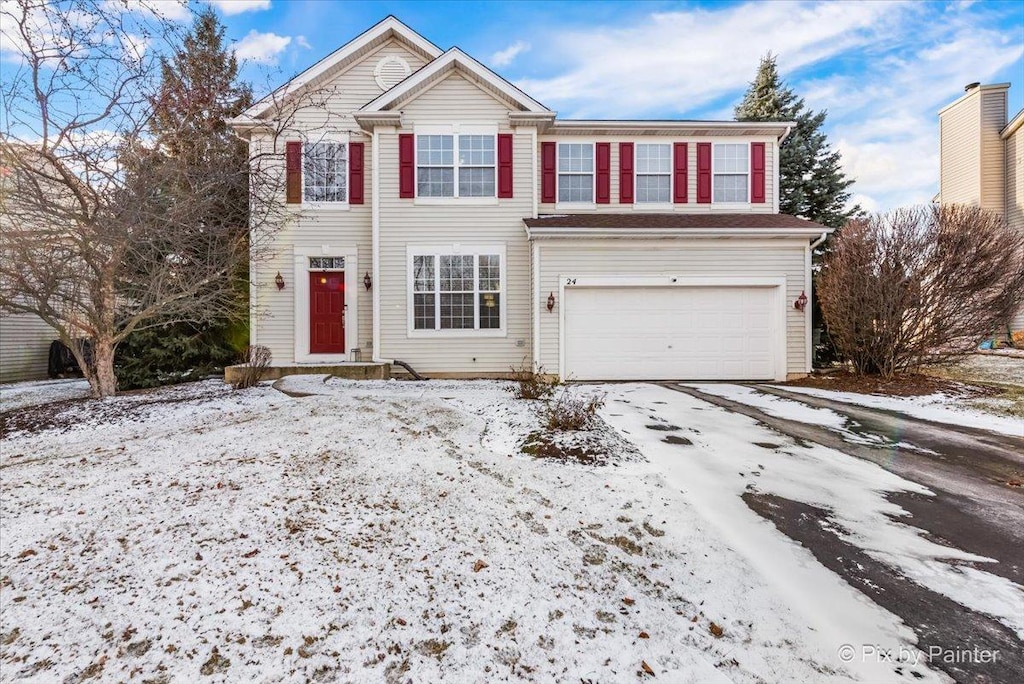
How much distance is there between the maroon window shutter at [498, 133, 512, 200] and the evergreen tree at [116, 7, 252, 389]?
17.0 ft

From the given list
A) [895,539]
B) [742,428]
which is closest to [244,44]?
[742,428]

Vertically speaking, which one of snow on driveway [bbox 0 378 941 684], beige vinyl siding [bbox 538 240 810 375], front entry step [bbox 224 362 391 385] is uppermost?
beige vinyl siding [bbox 538 240 810 375]

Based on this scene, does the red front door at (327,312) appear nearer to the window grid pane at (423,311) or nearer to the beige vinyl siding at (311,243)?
the beige vinyl siding at (311,243)

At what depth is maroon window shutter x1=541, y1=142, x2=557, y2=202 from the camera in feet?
37.0

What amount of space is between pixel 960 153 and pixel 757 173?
14.9m

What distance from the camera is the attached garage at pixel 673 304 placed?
10.1 m

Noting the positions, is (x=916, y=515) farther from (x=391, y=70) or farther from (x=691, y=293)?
(x=391, y=70)

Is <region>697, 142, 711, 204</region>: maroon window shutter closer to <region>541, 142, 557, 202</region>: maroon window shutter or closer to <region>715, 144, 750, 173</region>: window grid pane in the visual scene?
<region>715, 144, 750, 173</region>: window grid pane

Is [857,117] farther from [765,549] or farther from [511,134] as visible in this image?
[765,549]

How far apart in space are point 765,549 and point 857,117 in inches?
689

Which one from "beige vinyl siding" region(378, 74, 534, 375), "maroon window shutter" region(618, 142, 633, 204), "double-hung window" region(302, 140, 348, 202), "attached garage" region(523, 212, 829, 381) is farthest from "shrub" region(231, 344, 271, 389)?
"maroon window shutter" region(618, 142, 633, 204)

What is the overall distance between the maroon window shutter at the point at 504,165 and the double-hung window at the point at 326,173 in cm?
366

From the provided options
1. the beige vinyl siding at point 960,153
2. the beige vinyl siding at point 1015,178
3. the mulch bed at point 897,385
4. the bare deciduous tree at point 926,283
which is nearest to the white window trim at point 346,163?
the mulch bed at point 897,385

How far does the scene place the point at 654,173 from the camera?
1142 cm
